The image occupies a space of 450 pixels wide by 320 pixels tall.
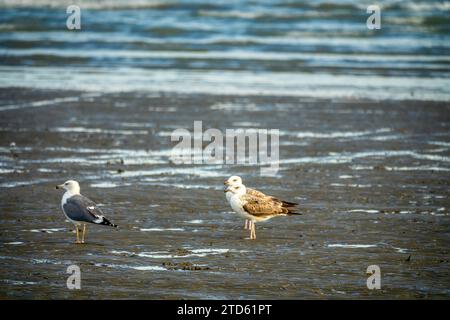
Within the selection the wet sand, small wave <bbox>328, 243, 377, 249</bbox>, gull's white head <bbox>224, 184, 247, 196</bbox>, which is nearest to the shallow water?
the wet sand

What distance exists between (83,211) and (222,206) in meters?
3.71

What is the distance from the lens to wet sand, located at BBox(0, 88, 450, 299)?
12039mm

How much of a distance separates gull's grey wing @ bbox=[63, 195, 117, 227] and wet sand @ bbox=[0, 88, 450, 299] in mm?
384

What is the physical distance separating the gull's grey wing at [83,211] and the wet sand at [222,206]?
1.26 ft

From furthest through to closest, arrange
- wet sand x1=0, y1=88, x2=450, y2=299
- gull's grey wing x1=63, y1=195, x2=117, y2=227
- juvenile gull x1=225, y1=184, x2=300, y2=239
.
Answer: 1. juvenile gull x1=225, y1=184, x2=300, y2=239
2. gull's grey wing x1=63, y1=195, x2=117, y2=227
3. wet sand x1=0, y1=88, x2=450, y2=299

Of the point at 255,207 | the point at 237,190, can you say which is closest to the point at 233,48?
the point at 237,190

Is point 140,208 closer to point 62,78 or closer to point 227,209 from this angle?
point 227,209

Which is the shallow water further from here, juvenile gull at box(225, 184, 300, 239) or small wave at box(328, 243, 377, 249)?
small wave at box(328, 243, 377, 249)

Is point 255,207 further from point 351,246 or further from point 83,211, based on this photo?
point 83,211

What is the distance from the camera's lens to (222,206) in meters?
17.0

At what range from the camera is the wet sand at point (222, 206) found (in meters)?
12.0

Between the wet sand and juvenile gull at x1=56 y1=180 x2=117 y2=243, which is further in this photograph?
juvenile gull at x1=56 y1=180 x2=117 y2=243

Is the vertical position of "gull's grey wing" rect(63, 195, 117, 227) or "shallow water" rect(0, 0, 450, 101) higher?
"shallow water" rect(0, 0, 450, 101)

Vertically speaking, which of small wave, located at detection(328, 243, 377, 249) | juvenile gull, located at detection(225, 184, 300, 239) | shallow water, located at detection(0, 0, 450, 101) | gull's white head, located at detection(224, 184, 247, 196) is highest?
shallow water, located at detection(0, 0, 450, 101)
